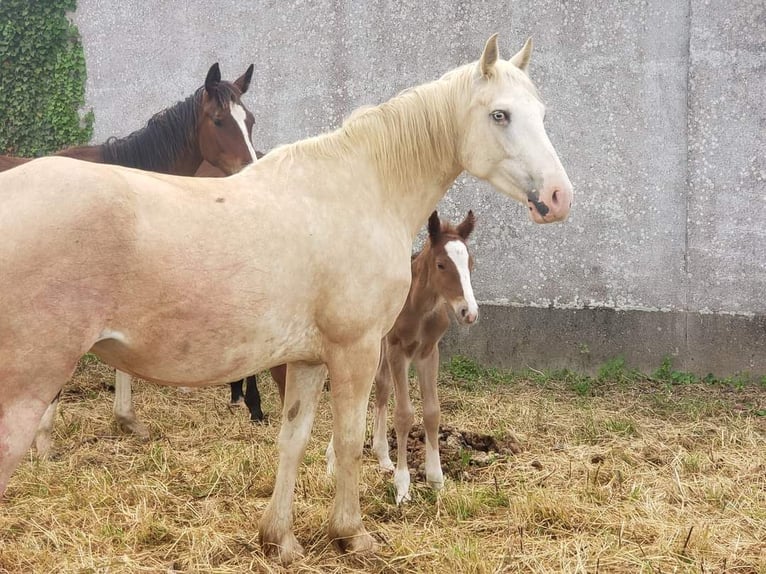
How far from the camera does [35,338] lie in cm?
201

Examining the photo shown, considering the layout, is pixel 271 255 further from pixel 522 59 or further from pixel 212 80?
pixel 212 80

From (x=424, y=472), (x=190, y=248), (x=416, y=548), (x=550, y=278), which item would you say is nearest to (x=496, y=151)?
(x=190, y=248)

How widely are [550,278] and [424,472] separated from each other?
3190 mm

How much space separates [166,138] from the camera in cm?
519

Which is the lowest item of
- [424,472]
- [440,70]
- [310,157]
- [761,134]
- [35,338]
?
[424,472]

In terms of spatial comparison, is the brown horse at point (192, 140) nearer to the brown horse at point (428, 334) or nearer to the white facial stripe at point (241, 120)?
the white facial stripe at point (241, 120)

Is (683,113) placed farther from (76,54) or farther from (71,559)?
(76,54)

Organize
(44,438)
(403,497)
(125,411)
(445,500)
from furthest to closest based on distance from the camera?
(125,411) → (44,438) → (403,497) → (445,500)

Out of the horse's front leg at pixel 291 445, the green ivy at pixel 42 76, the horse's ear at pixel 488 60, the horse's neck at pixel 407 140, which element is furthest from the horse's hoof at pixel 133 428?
the green ivy at pixel 42 76

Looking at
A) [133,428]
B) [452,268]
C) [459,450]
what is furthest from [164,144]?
[459,450]

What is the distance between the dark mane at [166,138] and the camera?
16.8 ft

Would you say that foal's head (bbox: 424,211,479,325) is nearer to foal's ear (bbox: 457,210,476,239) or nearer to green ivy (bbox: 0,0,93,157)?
foal's ear (bbox: 457,210,476,239)

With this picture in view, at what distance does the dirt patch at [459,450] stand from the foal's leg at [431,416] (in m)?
0.18

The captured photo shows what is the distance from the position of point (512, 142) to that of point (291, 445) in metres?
1.52
